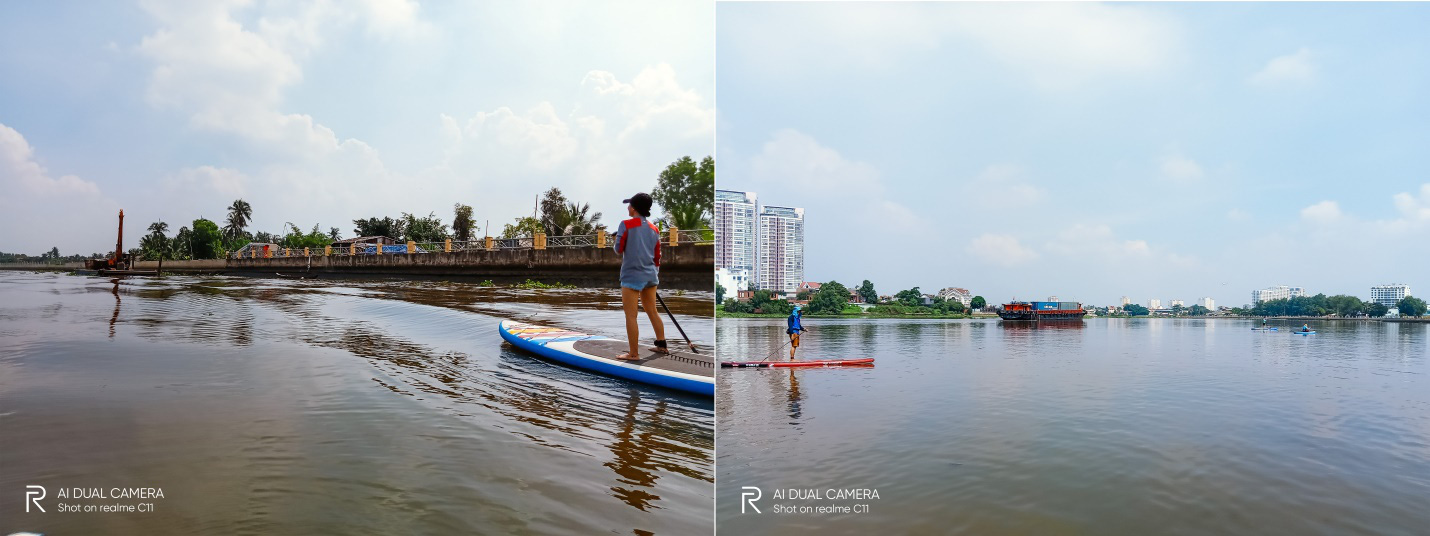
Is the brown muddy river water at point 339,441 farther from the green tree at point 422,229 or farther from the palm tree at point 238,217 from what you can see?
the palm tree at point 238,217

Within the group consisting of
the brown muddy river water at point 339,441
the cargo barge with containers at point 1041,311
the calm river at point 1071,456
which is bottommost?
the cargo barge with containers at point 1041,311

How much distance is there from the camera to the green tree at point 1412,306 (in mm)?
59031

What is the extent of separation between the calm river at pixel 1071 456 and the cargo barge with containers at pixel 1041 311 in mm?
36948

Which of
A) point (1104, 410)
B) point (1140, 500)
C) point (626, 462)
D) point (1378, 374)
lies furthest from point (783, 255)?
point (1378, 374)

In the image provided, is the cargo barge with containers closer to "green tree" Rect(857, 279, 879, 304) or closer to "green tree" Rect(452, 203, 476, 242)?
"green tree" Rect(857, 279, 879, 304)

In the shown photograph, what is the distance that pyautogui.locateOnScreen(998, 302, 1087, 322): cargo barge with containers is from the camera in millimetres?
44719

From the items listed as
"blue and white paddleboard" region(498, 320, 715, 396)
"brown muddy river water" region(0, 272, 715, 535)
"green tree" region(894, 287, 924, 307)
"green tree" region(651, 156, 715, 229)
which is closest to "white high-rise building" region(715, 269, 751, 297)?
"blue and white paddleboard" region(498, 320, 715, 396)

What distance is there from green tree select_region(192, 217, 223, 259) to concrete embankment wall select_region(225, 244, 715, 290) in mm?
13296

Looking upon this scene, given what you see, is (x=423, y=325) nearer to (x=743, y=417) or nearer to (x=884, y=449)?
(x=743, y=417)

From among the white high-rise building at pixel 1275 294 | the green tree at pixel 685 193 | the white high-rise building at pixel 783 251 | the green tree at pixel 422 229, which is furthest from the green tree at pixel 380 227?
the white high-rise building at pixel 1275 294

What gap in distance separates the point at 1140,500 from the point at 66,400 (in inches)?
213

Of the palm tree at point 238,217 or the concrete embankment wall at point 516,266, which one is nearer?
the concrete embankment wall at point 516,266

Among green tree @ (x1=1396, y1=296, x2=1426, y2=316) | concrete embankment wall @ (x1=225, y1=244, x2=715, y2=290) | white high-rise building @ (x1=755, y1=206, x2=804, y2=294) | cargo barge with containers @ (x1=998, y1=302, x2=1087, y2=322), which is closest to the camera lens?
white high-rise building @ (x1=755, y1=206, x2=804, y2=294)

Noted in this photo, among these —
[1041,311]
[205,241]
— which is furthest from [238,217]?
[1041,311]
